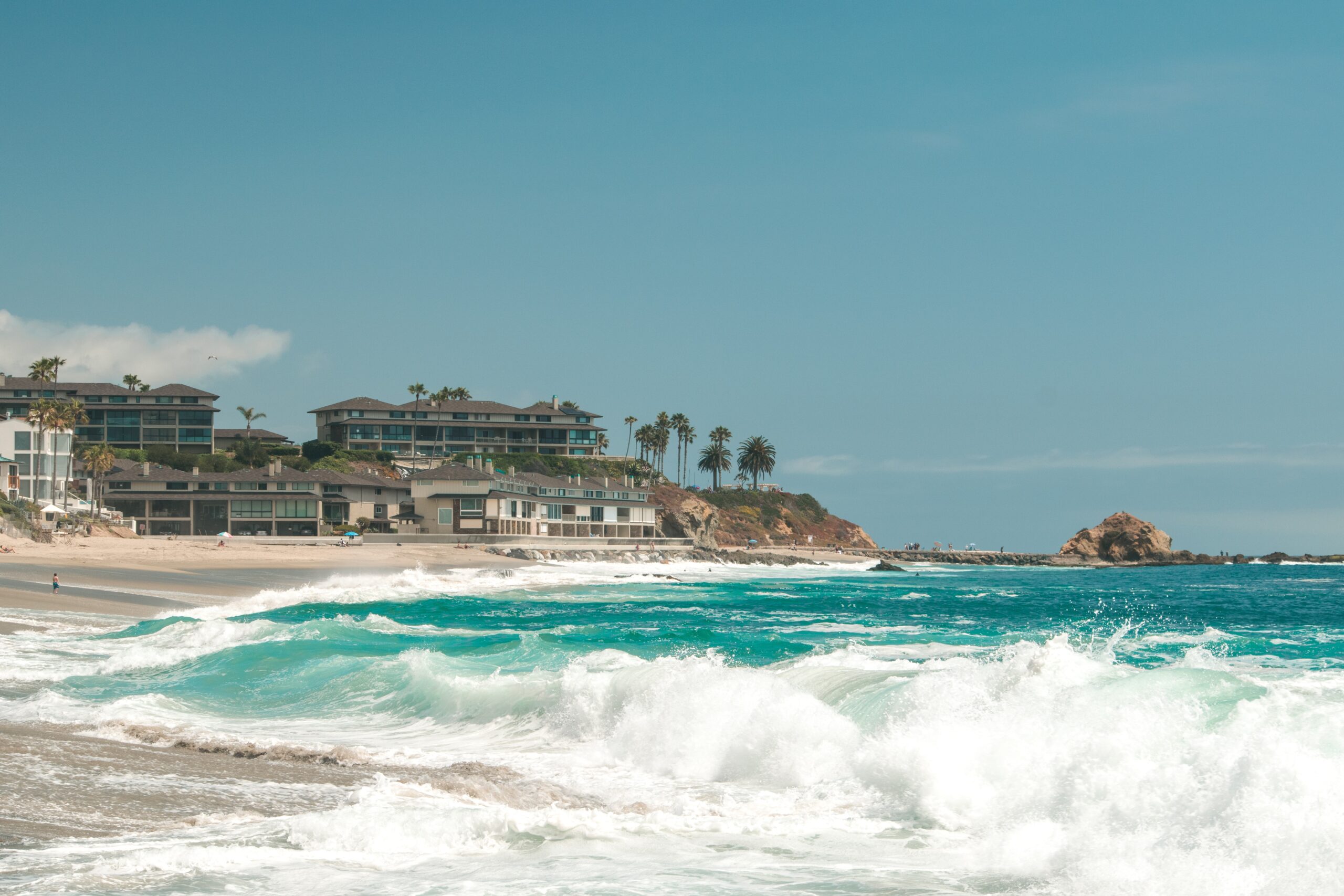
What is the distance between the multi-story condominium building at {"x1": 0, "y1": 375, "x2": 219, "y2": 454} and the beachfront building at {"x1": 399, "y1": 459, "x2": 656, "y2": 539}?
1267 inches

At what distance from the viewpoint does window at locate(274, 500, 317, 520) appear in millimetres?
90812

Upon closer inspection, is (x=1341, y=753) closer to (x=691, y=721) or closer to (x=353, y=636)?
(x=691, y=721)

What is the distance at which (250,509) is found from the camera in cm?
9044

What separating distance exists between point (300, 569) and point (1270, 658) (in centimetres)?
4951

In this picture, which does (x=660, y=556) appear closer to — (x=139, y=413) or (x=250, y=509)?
(x=250, y=509)

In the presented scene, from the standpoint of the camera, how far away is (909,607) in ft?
151

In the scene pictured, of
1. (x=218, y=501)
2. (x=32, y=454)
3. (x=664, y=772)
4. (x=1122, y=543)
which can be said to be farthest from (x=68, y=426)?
(x=1122, y=543)

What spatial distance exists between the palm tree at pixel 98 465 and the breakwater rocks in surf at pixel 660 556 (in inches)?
1117

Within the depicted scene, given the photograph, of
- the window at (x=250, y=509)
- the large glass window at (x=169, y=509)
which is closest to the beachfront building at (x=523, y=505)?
the window at (x=250, y=509)

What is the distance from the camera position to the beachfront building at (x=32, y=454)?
84.6 meters

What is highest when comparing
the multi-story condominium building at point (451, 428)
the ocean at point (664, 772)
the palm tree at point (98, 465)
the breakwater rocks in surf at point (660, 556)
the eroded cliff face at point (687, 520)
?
the multi-story condominium building at point (451, 428)

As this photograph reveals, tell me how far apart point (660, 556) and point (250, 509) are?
33077mm

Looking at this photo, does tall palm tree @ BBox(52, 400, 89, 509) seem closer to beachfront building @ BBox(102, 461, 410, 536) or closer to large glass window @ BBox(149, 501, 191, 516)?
beachfront building @ BBox(102, 461, 410, 536)

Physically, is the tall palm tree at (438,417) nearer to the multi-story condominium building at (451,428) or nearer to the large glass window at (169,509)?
the multi-story condominium building at (451,428)
